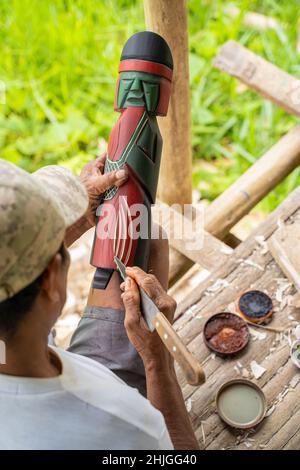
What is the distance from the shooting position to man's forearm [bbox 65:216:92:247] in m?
2.41

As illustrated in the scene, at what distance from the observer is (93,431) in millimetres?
1375

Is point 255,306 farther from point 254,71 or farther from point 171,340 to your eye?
point 254,71

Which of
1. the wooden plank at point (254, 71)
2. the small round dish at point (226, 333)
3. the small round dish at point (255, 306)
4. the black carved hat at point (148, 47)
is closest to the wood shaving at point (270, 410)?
the small round dish at point (226, 333)

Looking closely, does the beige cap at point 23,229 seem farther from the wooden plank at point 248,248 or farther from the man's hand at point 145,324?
the wooden plank at point 248,248

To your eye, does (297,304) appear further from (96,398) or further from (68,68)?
(68,68)

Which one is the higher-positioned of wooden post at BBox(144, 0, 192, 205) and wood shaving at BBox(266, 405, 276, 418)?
wooden post at BBox(144, 0, 192, 205)

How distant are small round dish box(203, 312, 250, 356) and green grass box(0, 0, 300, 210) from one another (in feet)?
6.86

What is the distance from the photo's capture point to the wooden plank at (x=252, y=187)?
302 cm

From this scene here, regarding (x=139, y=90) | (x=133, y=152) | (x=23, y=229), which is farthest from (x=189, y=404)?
(x=139, y=90)

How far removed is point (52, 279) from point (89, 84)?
144 inches

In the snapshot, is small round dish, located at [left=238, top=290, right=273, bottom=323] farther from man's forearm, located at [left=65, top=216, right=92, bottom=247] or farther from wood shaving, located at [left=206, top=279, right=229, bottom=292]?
man's forearm, located at [left=65, top=216, right=92, bottom=247]

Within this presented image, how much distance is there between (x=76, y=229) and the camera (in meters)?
2.45

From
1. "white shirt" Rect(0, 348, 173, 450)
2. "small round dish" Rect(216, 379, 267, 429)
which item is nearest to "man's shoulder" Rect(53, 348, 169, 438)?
"white shirt" Rect(0, 348, 173, 450)

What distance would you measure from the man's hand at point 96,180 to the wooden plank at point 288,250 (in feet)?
2.64
